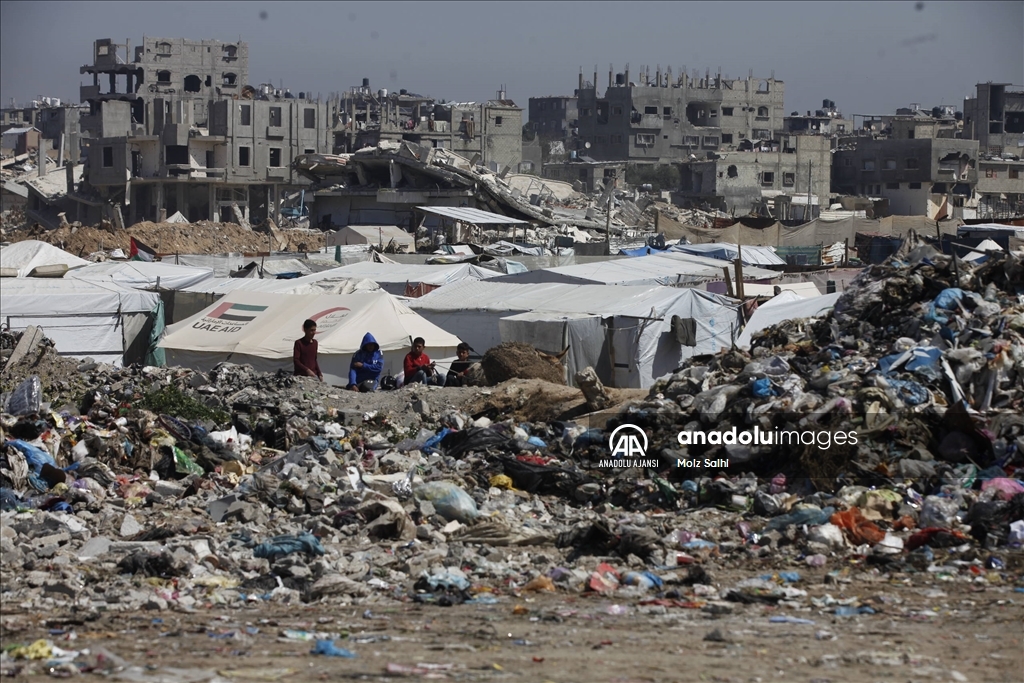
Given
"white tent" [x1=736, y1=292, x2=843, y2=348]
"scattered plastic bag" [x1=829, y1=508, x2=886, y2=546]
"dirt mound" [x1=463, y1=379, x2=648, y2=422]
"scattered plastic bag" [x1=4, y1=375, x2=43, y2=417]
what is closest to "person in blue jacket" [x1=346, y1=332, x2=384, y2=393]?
"dirt mound" [x1=463, y1=379, x2=648, y2=422]

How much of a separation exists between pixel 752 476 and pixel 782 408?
0.68 meters

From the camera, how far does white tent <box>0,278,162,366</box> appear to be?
17.1 m

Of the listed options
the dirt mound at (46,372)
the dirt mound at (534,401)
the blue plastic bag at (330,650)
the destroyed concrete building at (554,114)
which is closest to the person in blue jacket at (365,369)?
the dirt mound at (534,401)

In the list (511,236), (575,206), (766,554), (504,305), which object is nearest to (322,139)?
(575,206)

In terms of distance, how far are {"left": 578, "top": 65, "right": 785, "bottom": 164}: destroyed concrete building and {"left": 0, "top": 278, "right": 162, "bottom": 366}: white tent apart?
70.5 m

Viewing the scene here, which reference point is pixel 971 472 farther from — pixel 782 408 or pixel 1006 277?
pixel 1006 277

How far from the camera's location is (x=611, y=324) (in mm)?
15523

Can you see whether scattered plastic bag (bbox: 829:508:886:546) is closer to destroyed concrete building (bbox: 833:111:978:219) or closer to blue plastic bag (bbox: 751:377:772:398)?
blue plastic bag (bbox: 751:377:772:398)

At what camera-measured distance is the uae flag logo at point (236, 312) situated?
646 inches

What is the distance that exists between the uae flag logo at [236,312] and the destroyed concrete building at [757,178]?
156ft

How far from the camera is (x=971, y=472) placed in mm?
8742

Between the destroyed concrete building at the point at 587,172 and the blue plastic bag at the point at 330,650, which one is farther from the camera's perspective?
the destroyed concrete building at the point at 587,172

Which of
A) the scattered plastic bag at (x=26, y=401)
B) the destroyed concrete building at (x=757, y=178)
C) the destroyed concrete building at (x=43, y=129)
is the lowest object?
the scattered plastic bag at (x=26, y=401)

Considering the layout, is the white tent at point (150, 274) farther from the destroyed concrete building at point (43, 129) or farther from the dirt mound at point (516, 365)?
the destroyed concrete building at point (43, 129)
